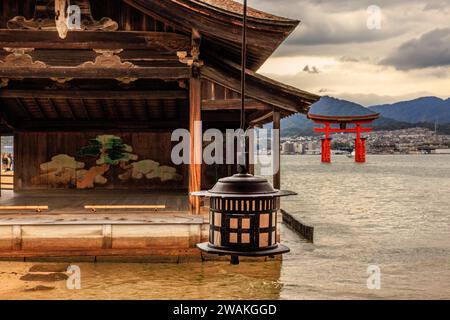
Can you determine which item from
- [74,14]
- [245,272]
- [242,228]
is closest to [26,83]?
[74,14]

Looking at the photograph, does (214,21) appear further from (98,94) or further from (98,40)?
(98,94)

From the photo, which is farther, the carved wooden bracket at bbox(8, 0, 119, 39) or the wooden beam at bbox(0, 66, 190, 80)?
the wooden beam at bbox(0, 66, 190, 80)

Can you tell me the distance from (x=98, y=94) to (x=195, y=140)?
432cm

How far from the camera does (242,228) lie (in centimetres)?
589

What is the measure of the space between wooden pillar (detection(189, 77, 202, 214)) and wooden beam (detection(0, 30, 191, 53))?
102 centimetres

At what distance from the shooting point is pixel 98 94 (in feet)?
60.2

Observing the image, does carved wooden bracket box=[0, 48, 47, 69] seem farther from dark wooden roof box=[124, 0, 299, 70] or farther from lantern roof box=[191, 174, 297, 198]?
lantern roof box=[191, 174, 297, 198]

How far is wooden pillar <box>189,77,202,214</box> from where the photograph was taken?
51.1ft

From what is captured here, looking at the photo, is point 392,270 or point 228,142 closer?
Result: point 392,270

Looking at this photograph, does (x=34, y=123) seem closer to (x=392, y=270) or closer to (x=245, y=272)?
(x=245, y=272)

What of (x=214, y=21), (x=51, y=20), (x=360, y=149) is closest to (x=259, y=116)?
(x=214, y=21)

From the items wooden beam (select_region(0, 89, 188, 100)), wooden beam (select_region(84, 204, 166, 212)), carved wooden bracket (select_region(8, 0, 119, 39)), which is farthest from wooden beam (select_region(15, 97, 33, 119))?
wooden beam (select_region(84, 204, 166, 212))

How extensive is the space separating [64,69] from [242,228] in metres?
10.8

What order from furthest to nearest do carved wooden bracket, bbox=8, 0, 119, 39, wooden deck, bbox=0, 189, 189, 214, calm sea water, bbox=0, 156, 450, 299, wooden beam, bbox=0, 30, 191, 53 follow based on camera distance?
wooden deck, bbox=0, 189, 189, 214, wooden beam, bbox=0, 30, 191, 53, carved wooden bracket, bbox=8, 0, 119, 39, calm sea water, bbox=0, 156, 450, 299
